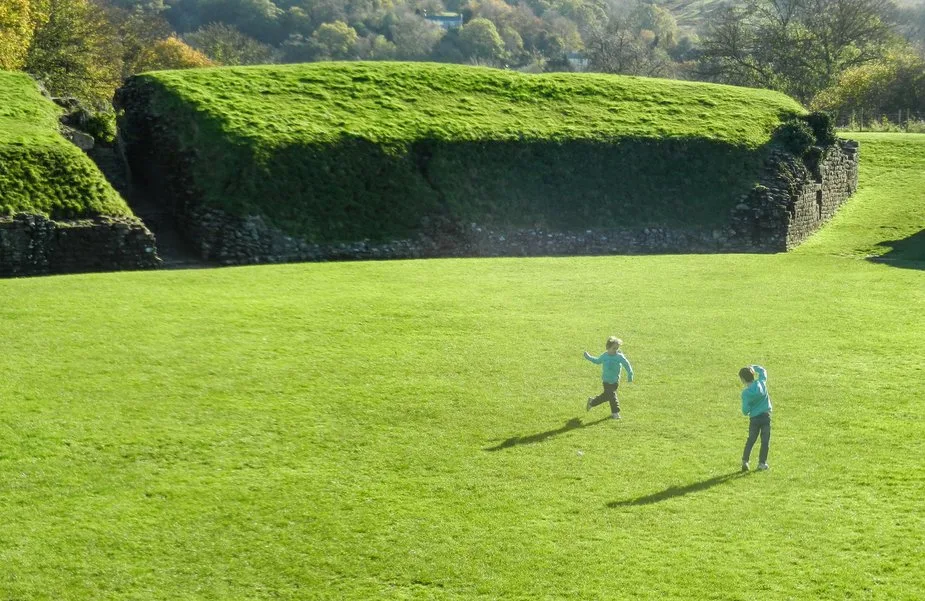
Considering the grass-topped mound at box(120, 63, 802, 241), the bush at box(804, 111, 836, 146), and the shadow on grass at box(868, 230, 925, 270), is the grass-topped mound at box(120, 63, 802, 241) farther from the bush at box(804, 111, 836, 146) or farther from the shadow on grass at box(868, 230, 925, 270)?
the shadow on grass at box(868, 230, 925, 270)

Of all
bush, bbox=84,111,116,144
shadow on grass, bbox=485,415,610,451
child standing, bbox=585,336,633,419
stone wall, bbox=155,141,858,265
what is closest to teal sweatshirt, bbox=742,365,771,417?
child standing, bbox=585,336,633,419

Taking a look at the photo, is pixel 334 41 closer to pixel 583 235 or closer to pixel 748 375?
pixel 583 235

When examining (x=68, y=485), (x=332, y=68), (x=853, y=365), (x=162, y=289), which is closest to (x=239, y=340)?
(x=162, y=289)

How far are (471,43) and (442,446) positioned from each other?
128 meters

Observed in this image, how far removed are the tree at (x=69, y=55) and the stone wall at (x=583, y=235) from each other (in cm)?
3041

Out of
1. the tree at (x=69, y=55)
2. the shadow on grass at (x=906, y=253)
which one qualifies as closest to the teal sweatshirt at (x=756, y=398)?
the shadow on grass at (x=906, y=253)

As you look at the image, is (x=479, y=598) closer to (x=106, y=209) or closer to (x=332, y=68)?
(x=106, y=209)

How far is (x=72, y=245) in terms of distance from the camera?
27.4 metres

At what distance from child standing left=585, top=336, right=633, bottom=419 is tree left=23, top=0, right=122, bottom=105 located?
46.7m

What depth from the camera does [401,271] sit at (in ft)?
93.8

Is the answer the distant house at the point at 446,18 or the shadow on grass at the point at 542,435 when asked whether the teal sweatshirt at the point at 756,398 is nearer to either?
the shadow on grass at the point at 542,435

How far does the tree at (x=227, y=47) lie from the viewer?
104062mm

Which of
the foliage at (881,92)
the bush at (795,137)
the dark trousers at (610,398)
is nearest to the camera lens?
the dark trousers at (610,398)

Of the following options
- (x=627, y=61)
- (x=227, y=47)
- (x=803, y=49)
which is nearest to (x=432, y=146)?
(x=803, y=49)
